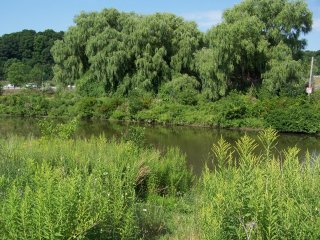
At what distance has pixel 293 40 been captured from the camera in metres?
30.3

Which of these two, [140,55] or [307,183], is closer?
[307,183]

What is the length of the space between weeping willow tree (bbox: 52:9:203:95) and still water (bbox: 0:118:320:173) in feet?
15.0

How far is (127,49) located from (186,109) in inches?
265

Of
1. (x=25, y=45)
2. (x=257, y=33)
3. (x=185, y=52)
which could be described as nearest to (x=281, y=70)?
(x=257, y=33)

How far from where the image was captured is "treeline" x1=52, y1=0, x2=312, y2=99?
1144 inches

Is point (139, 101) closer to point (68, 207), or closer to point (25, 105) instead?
point (25, 105)

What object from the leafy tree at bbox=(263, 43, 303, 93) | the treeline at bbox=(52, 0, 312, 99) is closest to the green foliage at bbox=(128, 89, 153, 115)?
the treeline at bbox=(52, 0, 312, 99)

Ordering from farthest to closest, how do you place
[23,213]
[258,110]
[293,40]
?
1. [293,40]
2. [258,110]
3. [23,213]

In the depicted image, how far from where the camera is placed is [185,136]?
24469 millimetres

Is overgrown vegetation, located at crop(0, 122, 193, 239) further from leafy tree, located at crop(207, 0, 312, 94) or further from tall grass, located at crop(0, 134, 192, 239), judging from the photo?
leafy tree, located at crop(207, 0, 312, 94)

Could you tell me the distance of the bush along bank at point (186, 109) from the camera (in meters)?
26.8

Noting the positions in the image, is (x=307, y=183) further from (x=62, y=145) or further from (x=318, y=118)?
(x=318, y=118)

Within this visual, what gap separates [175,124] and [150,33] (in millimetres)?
7508

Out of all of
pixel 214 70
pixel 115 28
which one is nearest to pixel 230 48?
pixel 214 70
